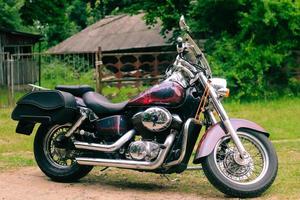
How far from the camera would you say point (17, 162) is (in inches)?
353

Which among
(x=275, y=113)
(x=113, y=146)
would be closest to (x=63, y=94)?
(x=113, y=146)

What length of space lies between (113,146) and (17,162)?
238 cm

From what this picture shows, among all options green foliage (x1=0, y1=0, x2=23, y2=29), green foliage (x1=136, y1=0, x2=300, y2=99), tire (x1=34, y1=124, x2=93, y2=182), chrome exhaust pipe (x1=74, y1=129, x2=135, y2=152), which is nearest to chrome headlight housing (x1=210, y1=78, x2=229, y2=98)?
chrome exhaust pipe (x1=74, y1=129, x2=135, y2=152)

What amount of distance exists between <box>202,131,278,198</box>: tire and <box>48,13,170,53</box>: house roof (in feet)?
67.1

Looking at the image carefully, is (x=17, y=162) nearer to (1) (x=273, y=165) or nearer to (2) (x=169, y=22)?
(1) (x=273, y=165)

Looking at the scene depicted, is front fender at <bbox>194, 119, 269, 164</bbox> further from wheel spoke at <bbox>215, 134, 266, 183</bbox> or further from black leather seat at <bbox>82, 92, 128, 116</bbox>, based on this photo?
black leather seat at <bbox>82, 92, 128, 116</bbox>

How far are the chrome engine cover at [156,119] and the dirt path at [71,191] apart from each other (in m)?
0.70

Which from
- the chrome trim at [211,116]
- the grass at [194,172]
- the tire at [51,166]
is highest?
the chrome trim at [211,116]

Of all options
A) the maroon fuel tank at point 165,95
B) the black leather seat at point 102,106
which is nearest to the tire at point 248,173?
the maroon fuel tank at point 165,95

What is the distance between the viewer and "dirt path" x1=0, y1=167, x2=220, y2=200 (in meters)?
6.82

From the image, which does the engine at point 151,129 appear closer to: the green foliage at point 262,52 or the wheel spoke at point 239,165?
the wheel spoke at point 239,165

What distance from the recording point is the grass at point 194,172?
7.15 metres

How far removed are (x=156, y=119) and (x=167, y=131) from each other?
181 millimetres

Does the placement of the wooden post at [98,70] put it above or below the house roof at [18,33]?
below
